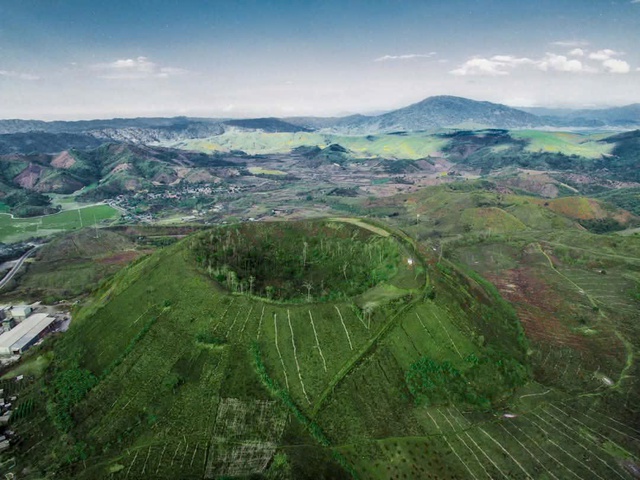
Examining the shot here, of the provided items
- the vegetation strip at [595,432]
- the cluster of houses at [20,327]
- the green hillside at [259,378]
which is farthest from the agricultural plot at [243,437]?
the cluster of houses at [20,327]

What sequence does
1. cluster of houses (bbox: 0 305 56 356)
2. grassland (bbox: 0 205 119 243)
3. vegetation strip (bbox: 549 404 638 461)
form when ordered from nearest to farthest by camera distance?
vegetation strip (bbox: 549 404 638 461), cluster of houses (bbox: 0 305 56 356), grassland (bbox: 0 205 119 243)

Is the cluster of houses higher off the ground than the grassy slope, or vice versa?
the cluster of houses

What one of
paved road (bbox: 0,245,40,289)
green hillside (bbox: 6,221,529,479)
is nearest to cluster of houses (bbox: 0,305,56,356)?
green hillside (bbox: 6,221,529,479)

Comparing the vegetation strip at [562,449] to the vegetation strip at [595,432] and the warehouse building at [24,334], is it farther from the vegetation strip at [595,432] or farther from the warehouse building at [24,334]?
the warehouse building at [24,334]

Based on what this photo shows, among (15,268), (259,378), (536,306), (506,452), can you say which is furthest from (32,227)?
(506,452)

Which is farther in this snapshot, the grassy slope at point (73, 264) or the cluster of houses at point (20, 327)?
the grassy slope at point (73, 264)

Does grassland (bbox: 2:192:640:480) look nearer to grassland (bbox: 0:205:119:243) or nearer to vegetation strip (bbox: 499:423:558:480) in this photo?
vegetation strip (bbox: 499:423:558:480)

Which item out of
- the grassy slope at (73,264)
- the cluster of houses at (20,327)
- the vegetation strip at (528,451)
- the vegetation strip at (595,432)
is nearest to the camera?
the vegetation strip at (528,451)
